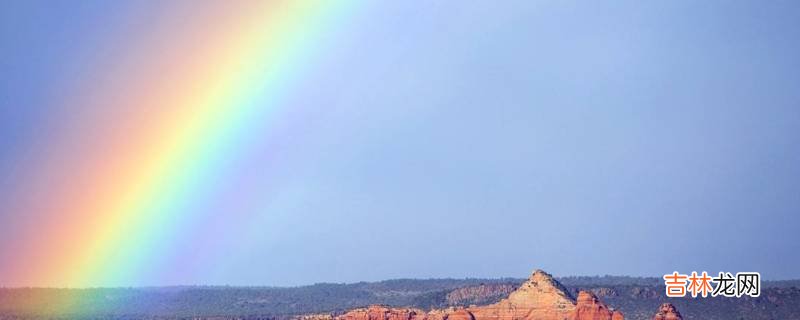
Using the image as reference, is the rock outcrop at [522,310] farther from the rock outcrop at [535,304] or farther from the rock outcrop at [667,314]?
the rock outcrop at [667,314]

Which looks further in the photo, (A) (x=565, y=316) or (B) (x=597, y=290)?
(B) (x=597, y=290)

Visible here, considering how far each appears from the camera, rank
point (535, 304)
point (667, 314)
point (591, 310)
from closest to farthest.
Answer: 1. point (667, 314)
2. point (591, 310)
3. point (535, 304)

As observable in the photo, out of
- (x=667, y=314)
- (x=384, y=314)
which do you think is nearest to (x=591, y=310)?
(x=667, y=314)

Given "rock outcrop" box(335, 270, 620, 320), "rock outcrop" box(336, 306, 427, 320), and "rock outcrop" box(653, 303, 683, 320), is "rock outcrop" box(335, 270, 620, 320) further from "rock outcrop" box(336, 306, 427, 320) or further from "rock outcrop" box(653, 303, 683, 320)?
"rock outcrop" box(653, 303, 683, 320)

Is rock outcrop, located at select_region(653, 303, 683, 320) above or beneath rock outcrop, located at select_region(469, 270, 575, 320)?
→ beneath

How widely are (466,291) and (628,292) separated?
21.7 meters

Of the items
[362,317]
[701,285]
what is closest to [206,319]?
[362,317]

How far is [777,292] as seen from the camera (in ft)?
509

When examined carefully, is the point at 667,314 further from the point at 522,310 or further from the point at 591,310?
the point at 522,310

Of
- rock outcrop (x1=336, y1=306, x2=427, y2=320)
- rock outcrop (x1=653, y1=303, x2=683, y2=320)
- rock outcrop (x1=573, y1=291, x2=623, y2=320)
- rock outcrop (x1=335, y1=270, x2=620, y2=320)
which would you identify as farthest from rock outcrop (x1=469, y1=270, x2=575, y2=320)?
rock outcrop (x1=653, y1=303, x2=683, y2=320)

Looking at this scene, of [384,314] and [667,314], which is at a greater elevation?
[384,314]

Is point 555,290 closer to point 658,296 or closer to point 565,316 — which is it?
point 565,316

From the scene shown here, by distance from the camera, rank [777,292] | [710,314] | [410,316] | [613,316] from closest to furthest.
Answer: [613,316], [410,316], [710,314], [777,292]

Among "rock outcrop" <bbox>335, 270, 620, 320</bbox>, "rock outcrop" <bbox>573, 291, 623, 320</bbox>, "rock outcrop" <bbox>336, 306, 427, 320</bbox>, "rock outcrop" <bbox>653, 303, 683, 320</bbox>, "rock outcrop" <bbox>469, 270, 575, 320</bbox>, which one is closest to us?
"rock outcrop" <bbox>653, 303, 683, 320</bbox>
